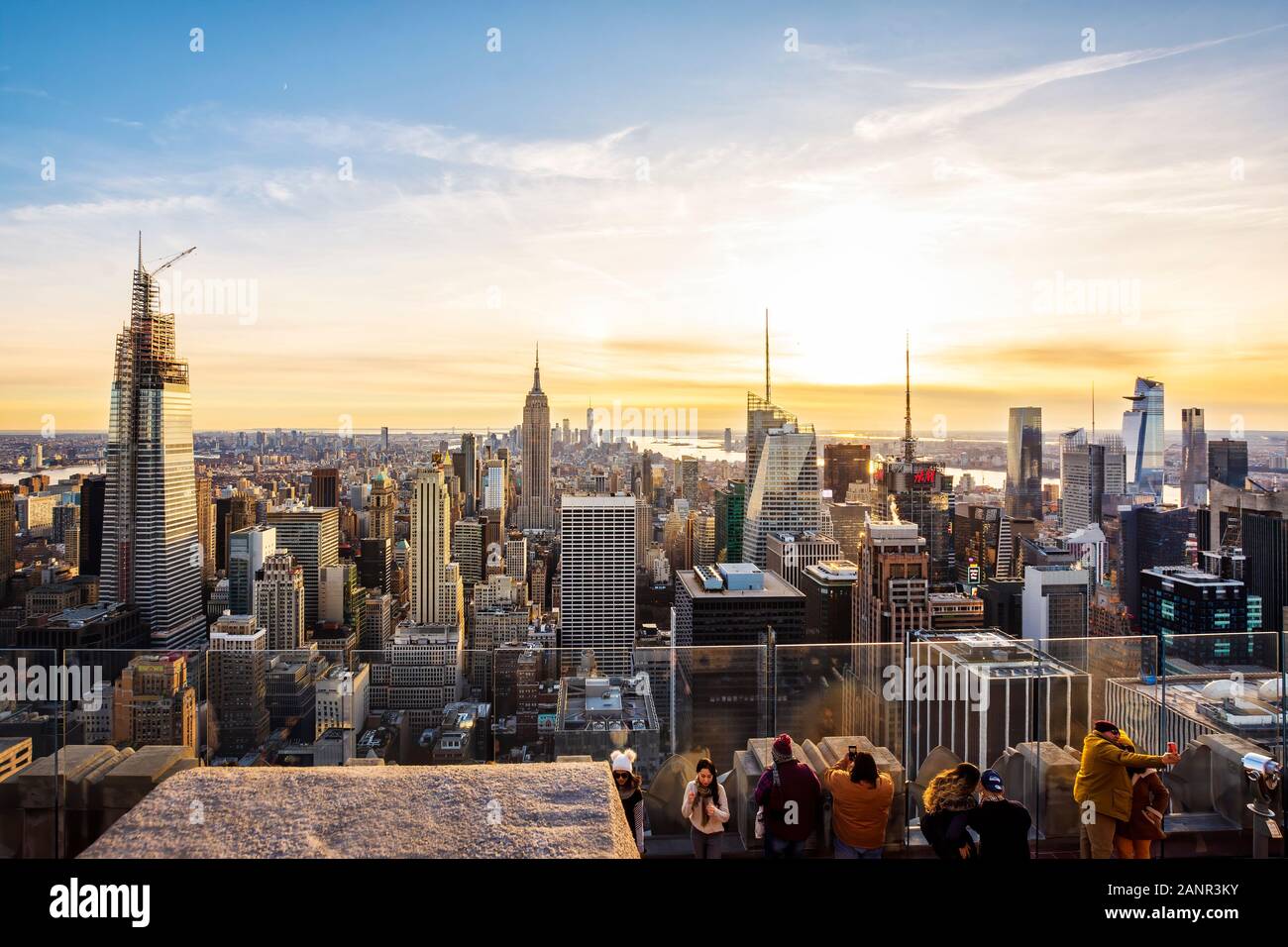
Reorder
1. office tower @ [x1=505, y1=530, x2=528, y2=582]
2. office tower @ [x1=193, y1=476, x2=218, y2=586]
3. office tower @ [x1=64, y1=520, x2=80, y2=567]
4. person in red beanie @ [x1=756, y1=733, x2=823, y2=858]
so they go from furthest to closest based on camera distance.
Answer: office tower @ [x1=505, y1=530, x2=528, y2=582] < office tower @ [x1=193, y1=476, x2=218, y2=586] < office tower @ [x1=64, y1=520, x2=80, y2=567] < person in red beanie @ [x1=756, y1=733, x2=823, y2=858]

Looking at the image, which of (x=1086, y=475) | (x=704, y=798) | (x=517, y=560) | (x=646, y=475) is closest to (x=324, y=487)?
(x=517, y=560)

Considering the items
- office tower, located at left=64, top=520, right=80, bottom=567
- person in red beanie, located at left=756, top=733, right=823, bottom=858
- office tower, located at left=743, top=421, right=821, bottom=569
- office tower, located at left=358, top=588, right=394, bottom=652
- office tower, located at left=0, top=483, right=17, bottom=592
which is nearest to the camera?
person in red beanie, located at left=756, top=733, right=823, bottom=858

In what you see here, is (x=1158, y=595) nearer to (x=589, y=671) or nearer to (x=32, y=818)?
(x=589, y=671)

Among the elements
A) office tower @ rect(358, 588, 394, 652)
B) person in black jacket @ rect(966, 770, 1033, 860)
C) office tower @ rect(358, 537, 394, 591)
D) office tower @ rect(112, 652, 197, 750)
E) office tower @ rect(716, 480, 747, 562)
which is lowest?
office tower @ rect(358, 588, 394, 652)

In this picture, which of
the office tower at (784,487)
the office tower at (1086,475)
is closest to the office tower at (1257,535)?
the office tower at (1086,475)

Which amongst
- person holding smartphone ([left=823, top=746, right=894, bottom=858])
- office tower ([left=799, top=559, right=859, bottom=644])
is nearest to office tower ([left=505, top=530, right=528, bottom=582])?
office tower ([left=799, top=559, right=859, bottom=644])

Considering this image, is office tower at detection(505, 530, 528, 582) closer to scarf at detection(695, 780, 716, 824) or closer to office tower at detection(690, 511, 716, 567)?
office tower at detection(690, 511, 716, 567)

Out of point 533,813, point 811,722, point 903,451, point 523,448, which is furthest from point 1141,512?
point 533,813
